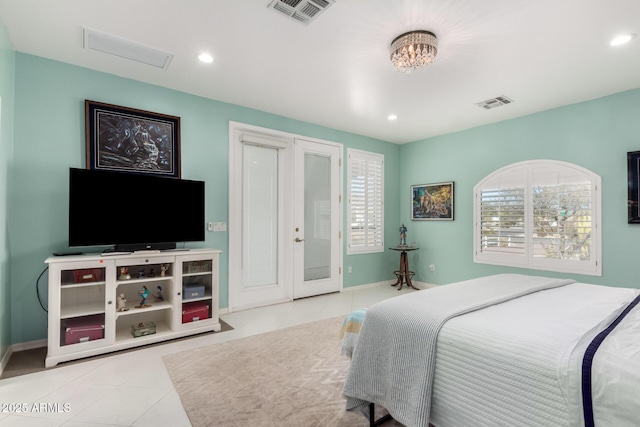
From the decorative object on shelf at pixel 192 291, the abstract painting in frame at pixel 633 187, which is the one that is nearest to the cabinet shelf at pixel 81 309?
the decorative object on shelf at pixel 192 291

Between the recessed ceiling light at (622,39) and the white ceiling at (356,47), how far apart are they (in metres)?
0.06

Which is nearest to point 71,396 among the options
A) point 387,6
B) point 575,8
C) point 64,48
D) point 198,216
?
point 198,216

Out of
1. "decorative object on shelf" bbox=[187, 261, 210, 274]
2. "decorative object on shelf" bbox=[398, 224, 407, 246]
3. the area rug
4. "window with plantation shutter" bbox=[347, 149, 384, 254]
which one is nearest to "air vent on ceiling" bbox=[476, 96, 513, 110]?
"window with plantation shutter" bbox=[347, 149, 384, 254]

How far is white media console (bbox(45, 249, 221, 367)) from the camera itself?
2.63 meters

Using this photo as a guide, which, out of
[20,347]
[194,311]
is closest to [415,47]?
[194,311]

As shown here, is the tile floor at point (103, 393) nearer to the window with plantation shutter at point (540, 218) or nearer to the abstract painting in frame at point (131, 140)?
the abstract painting in frame at point (131, 140)

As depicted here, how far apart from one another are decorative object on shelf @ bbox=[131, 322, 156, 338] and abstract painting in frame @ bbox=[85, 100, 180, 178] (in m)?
1.57

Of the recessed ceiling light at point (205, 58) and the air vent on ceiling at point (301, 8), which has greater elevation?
the air vent on ceiling at point (301, 8)

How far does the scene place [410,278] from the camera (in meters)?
5.72

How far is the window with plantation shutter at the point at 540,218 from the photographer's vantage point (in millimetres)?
3844

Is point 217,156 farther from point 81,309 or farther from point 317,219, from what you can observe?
point 81,309

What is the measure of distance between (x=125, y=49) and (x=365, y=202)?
3930 millimetres

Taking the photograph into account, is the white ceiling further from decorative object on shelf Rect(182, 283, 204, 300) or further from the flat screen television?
decorative object on shelf Rect(182, 283, 204, 300)

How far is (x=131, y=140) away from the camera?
3309 millimetres
